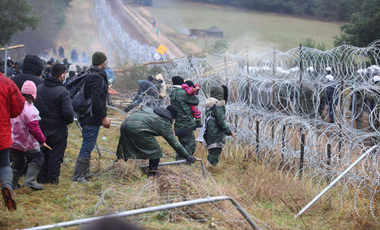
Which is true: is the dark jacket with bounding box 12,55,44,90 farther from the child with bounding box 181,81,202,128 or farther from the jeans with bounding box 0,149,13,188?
the child with bounding box 181,81,202,128

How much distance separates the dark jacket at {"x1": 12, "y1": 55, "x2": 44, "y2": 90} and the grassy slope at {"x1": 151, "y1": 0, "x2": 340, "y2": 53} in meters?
30.5

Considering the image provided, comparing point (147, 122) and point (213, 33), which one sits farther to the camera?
point (213, 33)

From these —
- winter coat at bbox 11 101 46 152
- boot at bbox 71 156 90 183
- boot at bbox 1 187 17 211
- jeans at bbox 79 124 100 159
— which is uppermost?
winter coat at bbox 11 101 46 152

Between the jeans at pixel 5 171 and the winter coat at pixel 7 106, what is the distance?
128mm

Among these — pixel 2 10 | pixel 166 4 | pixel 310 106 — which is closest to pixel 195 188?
pixel 310 106

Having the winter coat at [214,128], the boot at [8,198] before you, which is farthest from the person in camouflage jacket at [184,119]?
the boot at [8,198]

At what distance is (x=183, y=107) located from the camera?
17.2ft

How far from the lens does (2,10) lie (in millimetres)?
14625

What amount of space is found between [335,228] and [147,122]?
248 cm

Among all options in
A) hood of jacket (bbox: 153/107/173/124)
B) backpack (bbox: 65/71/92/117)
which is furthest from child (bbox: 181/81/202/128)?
backpack (bbox: 65/71/92/117)

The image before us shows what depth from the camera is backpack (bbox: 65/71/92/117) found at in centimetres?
391

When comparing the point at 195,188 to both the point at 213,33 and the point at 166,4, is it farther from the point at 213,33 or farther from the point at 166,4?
the point at 166,4

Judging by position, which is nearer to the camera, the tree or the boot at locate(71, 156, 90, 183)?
the boot at locate(71, 156, 90, 183)

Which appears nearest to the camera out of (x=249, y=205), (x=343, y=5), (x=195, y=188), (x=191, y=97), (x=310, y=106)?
(x=195, y=188)
